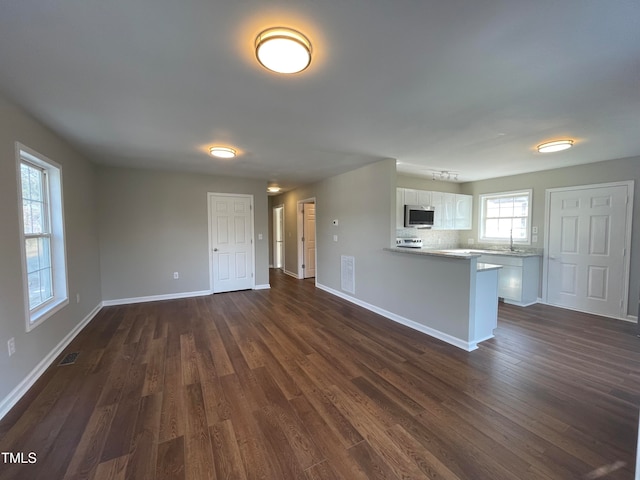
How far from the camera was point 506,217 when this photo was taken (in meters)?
5.37

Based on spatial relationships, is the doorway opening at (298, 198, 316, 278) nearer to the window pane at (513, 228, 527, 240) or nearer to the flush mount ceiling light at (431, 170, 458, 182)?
the flush mount ceiling light at (431, 170, 458, 182)

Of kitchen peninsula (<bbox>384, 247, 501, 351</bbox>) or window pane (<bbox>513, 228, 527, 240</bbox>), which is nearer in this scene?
kitchen peninsula (<bbox>384, 247, 501, 351</bbox>)

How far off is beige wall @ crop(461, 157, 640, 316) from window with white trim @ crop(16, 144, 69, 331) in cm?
715

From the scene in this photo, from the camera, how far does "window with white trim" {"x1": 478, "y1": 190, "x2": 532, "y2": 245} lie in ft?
16.5

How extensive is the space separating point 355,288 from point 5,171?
4406mm

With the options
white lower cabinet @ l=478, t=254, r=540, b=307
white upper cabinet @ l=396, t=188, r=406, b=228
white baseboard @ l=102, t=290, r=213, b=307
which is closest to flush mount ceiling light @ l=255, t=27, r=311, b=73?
white upper cabinet @ l=396, t=188, r=406, b=228

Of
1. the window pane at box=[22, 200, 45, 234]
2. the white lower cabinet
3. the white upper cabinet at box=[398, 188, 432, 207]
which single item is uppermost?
the white upper cabinet at box=[398, 188, 432, 207]

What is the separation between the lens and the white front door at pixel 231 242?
17.6 ft

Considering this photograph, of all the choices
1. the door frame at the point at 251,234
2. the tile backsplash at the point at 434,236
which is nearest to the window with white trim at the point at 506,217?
the tile backsplash at the point at 434,236

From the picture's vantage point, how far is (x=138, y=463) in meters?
1.52

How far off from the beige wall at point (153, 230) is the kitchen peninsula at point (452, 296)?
3993 millimetres

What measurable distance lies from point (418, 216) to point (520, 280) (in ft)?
6.71

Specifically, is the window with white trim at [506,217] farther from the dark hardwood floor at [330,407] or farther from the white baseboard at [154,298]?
the white baseboard at [154,298]

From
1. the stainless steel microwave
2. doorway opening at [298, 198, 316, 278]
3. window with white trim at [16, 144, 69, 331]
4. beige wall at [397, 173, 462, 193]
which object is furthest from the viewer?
doorway opening at [298, 198, 316, 278]
